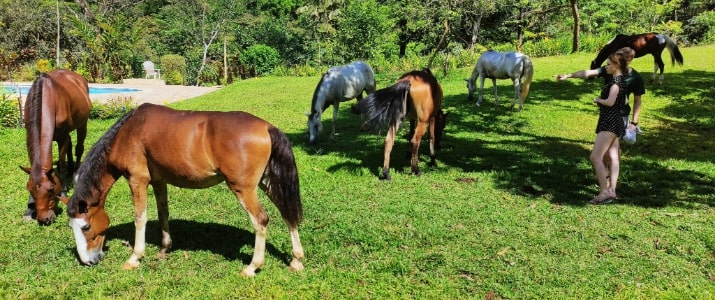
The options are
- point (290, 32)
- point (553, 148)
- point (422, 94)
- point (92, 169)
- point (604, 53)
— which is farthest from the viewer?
point (290, 32)

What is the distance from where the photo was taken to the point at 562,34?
3067cm

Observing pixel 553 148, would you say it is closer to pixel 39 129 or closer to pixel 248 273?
pixel 248 273

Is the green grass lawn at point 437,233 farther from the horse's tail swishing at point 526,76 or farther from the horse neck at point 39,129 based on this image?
the horse's tail swishing at point 526,76

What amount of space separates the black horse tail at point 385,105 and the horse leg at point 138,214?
3.41 metres

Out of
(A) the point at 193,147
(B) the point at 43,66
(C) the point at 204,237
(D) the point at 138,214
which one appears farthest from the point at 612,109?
(B) the point at 43,66

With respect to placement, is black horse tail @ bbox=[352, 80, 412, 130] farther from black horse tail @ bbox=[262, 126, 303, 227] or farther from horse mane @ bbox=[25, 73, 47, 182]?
horse mane @ bbox=[25, 73, 47, 182]

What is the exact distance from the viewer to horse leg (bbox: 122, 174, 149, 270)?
150 inches

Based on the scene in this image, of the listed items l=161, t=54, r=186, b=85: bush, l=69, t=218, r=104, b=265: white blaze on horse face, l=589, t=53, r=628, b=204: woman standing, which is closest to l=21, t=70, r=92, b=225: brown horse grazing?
l=69, t=218, r=104, b=265: white blaze on horse face

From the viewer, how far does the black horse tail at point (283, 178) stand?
3.70 metres

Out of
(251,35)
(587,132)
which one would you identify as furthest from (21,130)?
(251,35)

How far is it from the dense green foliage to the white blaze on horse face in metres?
18.3

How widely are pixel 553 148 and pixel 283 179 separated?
615 cm

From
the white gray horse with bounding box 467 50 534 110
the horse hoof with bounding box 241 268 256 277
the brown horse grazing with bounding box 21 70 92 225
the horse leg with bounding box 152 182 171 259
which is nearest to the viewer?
the horse hoof with bounding box 241 268 256 277

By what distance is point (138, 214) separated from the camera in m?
3.92
